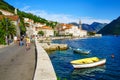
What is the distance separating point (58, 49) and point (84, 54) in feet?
46.9

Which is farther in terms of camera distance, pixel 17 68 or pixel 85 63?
pixel 85 63

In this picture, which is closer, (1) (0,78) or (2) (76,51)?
(1) (0,78)

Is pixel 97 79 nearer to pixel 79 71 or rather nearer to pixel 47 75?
pixel 79 71

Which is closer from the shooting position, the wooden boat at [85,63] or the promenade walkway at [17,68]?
the promenade walkway at [17,68]

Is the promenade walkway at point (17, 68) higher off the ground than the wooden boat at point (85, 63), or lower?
higher

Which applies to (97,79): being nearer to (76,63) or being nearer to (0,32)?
(76,63)

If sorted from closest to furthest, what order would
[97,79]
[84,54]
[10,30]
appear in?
[97,79], [84,54], [10,30]

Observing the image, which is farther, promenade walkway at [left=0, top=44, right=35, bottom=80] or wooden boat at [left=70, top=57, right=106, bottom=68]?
wooden boat at [left=70, top=57, right=106, bottom=68]

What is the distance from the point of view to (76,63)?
125 ft

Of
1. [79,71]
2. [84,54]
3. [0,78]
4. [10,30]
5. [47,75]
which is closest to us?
[47,75]

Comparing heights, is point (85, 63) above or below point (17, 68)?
below

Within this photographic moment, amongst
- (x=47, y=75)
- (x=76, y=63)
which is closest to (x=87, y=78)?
(x=76, y=63)

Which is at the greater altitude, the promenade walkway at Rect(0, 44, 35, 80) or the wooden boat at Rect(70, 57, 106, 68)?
the promenade walkway at Rect(0, 44, 35, 80)

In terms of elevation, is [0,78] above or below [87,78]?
above
